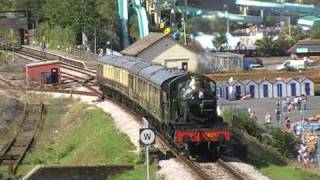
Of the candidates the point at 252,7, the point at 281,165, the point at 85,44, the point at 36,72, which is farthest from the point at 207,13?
the point at 85,44

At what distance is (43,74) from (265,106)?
1969 cm

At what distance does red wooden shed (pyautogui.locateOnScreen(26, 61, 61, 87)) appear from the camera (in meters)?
56.2

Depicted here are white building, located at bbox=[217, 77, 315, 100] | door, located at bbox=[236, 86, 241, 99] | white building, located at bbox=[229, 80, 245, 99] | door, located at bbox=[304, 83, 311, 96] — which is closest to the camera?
white building, located at bbox=[229, 80, 245, 99]

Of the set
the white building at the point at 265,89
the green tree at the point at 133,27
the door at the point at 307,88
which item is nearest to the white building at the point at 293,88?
the door at the point at 307,88

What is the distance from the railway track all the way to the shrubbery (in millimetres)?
9782

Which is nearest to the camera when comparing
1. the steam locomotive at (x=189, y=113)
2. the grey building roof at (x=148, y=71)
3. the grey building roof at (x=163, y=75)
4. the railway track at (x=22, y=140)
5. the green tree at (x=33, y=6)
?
the steam locomotive at (x=189, y=113)

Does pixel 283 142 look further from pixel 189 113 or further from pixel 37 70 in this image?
pixel 37 70

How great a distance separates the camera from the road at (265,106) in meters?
43.4

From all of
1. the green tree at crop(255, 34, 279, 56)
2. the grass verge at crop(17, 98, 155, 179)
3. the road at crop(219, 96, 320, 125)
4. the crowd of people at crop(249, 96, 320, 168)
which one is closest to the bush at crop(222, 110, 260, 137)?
the crowd of people at crop(249, 96, 320, 168)

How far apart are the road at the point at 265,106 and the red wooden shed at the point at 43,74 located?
15.4m

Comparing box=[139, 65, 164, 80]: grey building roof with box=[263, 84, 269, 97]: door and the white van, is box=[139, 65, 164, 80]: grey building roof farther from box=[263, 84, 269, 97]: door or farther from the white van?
the white van

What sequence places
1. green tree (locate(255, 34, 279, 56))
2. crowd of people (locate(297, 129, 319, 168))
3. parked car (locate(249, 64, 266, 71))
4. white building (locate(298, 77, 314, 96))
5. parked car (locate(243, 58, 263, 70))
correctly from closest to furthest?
1. crowd of people (locate(297, 129, 319, 168))
2. white building (locate(298, 77, 314, 96))
3. green tree (locate(255, 34, 279, 56))
4. parked car (locate(249, 64, 266, 71))
5. parked car (locate(243, 58, 263, 70))

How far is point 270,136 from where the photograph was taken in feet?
97.0

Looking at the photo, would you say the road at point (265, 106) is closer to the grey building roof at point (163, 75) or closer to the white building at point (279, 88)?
the white building at point (279, 88)
